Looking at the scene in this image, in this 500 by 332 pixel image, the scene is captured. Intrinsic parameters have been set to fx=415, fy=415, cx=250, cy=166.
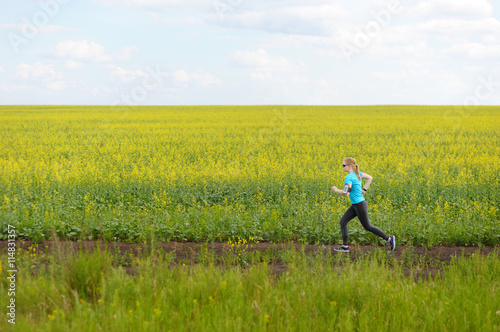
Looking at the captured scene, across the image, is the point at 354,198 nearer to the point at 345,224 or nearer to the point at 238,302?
the point at 345,224

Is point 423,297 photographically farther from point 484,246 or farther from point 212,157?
point 212,157

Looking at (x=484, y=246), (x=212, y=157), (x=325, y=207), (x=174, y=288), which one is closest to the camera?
(x=174, y=288)

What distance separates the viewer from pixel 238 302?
4.75 meters

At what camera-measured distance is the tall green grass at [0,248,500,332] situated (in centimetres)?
435

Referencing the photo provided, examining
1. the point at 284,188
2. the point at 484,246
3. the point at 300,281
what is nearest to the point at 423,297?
the point at 300,281

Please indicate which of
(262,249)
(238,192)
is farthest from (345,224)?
(238,192)

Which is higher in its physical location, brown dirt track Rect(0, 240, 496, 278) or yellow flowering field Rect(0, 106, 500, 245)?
yellow flowering field Rect(0, 106, 500, 245)

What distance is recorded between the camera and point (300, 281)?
5.59 metres

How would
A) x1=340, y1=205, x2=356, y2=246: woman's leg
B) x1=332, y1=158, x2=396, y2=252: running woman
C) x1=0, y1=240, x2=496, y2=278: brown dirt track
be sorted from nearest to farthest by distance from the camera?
x1=0, y1=240, x2=496, y2=278: brown dirt track, x1=332, y1=158, x2=396, y2=252: running woman, x1=340, y1=205, x2=356, y2=246: woman's leg

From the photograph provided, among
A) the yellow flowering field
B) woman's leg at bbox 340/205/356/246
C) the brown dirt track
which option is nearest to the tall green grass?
the yellow flowering field

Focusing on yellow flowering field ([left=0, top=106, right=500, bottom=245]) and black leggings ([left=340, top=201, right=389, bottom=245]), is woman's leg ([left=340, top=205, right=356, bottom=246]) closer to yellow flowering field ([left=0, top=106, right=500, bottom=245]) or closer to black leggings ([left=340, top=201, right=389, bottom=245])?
black leggings ([left=340, top=201, right=389, bottom=245])

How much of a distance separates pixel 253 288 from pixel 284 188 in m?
7.84

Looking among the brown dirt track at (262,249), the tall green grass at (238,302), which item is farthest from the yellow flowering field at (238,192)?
the tall green grass at (238,302)

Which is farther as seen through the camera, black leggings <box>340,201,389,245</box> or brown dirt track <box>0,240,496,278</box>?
black leggings <box>340,201,389,245</box>
